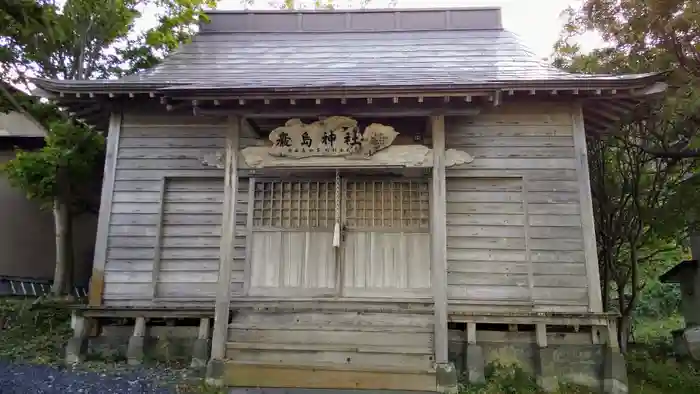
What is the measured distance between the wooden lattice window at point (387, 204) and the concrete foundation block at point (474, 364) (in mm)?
1973

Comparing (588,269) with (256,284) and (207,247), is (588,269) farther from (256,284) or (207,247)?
A: (207,247)

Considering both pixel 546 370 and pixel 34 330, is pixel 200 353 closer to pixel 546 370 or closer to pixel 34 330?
pixel 34 330

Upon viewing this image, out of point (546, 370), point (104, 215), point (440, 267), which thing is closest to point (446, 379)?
point (440, 267)

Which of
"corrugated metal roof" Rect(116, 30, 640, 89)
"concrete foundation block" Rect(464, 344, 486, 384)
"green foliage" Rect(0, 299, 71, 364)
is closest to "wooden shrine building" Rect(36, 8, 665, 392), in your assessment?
"concrete foundation block" Rect(464, 344, 486, 384)

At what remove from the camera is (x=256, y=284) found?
332 inches

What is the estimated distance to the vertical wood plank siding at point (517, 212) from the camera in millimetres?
8398

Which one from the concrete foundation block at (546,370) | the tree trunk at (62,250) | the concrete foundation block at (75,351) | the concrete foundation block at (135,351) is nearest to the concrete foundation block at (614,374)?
the concrete foundation block at (546,370)

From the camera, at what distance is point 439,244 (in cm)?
741

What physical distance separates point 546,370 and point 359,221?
11.6 feet

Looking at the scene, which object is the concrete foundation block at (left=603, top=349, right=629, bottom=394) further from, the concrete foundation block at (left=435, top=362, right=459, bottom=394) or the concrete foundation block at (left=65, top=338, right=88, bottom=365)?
the concrete foundation block at (left=65, top=338, right=88, bottom=365)

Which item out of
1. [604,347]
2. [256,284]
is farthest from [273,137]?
[604,347]

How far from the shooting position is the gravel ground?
22.1 ft

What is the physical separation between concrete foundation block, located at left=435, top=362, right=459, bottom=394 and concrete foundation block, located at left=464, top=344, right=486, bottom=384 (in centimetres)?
63

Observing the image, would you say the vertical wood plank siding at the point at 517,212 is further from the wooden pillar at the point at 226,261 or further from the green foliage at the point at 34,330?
the green foliage at the point at 34,330
